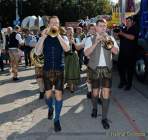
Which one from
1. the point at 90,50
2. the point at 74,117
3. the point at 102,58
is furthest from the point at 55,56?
the point at 74,117

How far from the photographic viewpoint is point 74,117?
8.48m

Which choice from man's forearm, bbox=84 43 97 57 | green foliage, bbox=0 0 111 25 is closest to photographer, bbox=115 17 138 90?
man's forearm, bbox=84 43 97 57

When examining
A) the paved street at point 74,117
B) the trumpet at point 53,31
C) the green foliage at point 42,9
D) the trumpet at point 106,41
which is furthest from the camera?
the green foliage at point 42,9

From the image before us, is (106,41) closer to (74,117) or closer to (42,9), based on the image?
(74,117)

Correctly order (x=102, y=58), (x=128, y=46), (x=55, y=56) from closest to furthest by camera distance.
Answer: (x=55, y=56)
(x=102, y=58)
(x=128, y=46)

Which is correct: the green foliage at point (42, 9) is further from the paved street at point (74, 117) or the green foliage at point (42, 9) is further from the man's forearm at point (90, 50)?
the man's forearm at point (90, 50)

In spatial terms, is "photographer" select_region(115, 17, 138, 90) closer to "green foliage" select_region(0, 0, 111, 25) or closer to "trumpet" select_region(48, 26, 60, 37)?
"trumpet" select_region(48, 26, 60, 37)

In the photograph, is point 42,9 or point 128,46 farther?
point 42,9

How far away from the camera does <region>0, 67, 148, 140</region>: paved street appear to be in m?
7.22

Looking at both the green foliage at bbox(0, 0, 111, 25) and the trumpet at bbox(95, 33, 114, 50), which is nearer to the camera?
the trumpet at bbox(95, 33, 114, 50)

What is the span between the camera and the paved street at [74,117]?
23.7 feet

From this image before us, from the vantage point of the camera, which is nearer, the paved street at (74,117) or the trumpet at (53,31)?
the paved street at (74,117)

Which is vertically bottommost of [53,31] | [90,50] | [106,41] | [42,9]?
[90,50]

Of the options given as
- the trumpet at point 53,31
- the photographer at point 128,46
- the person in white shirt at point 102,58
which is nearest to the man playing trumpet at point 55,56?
the trumpet at point 53,31
